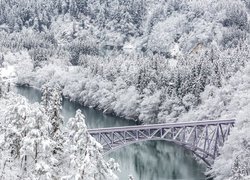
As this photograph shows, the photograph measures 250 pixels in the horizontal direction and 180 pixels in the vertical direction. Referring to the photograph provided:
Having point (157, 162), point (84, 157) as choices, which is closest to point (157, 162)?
point (157, 162)

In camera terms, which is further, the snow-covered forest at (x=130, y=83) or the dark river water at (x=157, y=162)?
the dark river water at (x=157, y=162)

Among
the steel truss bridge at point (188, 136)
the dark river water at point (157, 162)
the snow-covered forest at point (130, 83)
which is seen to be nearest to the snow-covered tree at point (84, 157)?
the snow-covered forest at point (130, 83)

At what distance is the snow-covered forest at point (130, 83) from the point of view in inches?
843

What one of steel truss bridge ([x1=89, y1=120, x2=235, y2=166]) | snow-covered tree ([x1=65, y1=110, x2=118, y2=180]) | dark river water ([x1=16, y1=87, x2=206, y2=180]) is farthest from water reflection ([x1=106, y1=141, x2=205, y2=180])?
snow-covered tree ([x1=65, y1=110, x2=118, y2=180])

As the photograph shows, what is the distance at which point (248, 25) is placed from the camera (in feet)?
542

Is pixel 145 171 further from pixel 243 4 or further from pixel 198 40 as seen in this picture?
pixel 243 4

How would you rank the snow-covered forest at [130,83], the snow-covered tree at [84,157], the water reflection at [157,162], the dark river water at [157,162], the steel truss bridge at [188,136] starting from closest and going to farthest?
the snow-covered tree at [84,157] < the snow-covered forest at [130,83] < the steel truss bridge at [188,136] < the dark river water at [157,162] < the water reflection at [157,162]

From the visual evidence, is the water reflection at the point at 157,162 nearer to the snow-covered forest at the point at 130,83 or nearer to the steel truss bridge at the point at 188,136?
the steel truss bridge at the point at 188,136

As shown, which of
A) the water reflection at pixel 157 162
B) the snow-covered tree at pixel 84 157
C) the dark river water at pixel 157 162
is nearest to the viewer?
the snow-covered tree at pixel 84 157

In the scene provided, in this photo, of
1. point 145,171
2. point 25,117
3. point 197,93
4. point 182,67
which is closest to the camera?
point 25,117

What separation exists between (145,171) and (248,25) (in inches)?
4575

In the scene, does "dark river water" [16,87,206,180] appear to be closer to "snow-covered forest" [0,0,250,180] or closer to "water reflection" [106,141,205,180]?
"water reflection" [106,141,205,180]

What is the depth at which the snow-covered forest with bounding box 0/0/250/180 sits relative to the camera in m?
21.4

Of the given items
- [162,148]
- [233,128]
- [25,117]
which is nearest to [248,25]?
[162,148]
